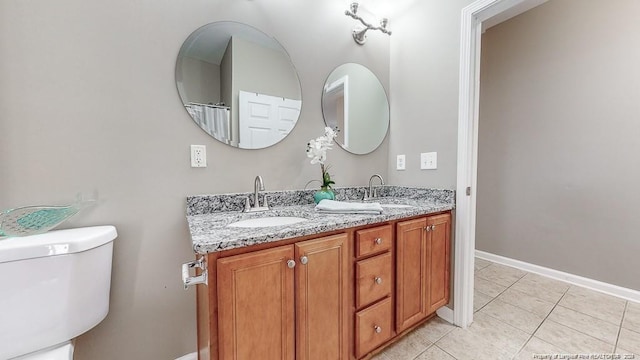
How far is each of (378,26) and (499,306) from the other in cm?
236

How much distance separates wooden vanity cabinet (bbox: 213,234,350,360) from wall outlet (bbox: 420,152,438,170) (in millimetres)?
1011

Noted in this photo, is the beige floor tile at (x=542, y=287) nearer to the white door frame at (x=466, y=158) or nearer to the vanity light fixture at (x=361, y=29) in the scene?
the white door frame at (x=466, y=158)

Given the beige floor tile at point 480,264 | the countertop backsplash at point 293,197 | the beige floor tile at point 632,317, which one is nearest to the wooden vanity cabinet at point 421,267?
the countertop backsplash at point 293,197

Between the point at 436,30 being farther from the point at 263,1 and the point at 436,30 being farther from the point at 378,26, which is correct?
the point at 263,1

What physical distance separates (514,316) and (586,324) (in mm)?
398

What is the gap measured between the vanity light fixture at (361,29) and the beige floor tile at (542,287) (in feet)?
8.02

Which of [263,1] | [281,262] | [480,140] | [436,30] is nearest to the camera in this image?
[281,262]

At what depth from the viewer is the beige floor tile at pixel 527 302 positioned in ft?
5.66

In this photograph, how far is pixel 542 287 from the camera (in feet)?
6.82

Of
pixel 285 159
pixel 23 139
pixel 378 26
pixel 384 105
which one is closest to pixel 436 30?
pixel 378 26

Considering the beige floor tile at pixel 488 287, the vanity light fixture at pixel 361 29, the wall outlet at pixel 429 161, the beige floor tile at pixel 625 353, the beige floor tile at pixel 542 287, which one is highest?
the vanity light fixture at pixel 361 29

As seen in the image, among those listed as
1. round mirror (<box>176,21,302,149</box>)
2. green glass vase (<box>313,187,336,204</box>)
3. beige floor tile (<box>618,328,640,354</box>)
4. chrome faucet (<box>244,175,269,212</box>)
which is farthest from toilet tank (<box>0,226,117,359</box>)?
beige floor tile (<box>618,328,640,354</box>)

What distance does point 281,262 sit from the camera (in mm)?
887

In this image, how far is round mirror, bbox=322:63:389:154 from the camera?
1.74 m
